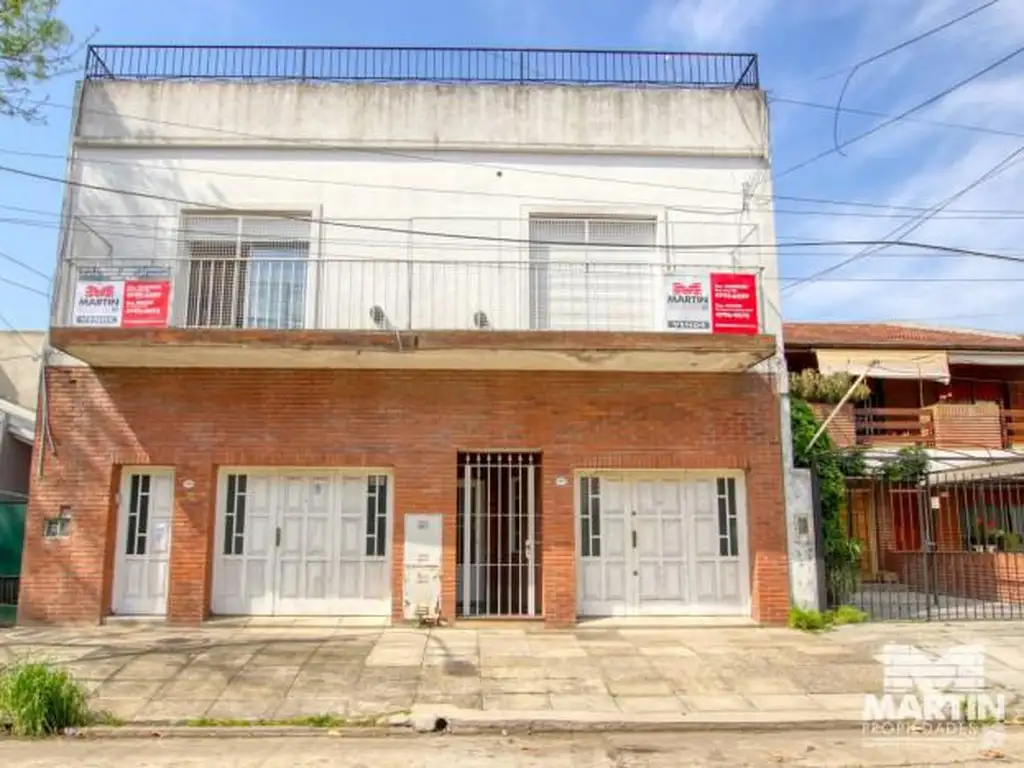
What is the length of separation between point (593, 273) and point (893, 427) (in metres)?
9.50

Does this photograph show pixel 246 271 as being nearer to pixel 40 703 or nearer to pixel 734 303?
pixel 40 703

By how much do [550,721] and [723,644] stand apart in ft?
12.2

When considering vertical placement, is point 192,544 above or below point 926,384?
below

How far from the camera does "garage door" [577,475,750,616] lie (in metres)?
11.3

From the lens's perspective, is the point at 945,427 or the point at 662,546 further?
the point at 945,427

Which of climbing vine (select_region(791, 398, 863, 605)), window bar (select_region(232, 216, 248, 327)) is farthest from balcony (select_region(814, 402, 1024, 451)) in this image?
window bar (select_region(232, 216, 248, 327))

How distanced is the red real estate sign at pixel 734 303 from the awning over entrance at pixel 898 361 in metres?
7.13

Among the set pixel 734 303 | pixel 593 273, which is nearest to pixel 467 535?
pixel 593 273

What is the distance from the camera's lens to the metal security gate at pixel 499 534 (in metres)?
11.3

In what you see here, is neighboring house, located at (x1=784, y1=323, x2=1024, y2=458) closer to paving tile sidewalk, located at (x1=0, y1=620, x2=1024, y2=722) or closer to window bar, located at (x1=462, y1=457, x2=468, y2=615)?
paving tile sidewalk, located at (x1=0, y1=620, x2=1024, y2=722)

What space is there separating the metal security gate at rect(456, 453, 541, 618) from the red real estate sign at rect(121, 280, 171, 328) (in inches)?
174

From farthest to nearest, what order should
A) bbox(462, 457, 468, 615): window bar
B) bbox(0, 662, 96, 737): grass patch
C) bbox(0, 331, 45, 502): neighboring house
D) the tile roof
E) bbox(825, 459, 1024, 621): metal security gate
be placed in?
the tile roof
bbox(0, 331, 45, 502): neighboring house
bbox(825, 459, 1024, 621): metal security gate
bbox(462, 457, 468, 615): window bar
bbox(0, 662, 96, 737): grass patch

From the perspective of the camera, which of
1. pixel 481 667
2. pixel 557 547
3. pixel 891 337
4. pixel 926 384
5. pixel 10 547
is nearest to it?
pixel 481 667

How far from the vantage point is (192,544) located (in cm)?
1090
